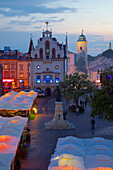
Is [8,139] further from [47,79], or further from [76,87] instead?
[47,79]

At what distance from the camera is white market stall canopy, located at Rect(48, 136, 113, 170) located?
43.2 ft

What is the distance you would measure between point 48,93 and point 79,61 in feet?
207

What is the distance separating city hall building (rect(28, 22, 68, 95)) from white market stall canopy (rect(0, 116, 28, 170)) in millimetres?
41580

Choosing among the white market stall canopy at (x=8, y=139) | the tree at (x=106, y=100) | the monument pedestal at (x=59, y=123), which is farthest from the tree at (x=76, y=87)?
the tree at (x=106, y=100)

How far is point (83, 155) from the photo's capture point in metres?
15.0

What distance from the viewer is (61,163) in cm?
1325

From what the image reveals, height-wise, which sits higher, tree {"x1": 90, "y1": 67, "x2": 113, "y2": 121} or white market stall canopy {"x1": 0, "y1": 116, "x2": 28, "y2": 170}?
tree {"x1": 90, "y1": 67, "x2": 113, "y2": 121}

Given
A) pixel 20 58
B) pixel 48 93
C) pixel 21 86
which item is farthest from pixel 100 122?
pixel 20 58

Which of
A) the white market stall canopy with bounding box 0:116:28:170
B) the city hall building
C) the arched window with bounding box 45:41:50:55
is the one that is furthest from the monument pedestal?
the arched window with bounding box 45:41:50:55

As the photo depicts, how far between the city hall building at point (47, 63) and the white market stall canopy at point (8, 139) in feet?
136

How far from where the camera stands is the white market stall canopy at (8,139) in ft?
44.6

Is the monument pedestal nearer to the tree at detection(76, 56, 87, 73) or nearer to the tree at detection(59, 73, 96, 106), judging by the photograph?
the tree at detection(59, 73, 96, 106)

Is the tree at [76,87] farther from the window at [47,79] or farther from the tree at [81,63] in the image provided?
the tree at [81,63]

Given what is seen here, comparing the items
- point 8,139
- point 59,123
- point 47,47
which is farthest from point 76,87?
point 47,47
